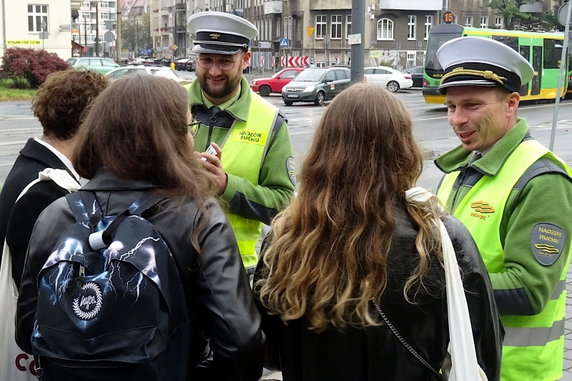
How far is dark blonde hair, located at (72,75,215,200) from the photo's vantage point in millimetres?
2377

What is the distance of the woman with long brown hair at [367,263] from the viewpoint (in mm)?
2320

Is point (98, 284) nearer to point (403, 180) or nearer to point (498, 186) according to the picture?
point (403, 180)

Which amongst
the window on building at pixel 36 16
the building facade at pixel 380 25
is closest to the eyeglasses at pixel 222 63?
the window on building at pixel 36 16

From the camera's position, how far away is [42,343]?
2227mm

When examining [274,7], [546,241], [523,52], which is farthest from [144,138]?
[274,7]

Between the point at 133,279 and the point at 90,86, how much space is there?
4.71 ft

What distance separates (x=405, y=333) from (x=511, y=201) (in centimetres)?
79

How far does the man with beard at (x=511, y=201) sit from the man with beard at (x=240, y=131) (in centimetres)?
97

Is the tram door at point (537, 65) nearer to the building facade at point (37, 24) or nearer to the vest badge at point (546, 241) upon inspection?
the building facade at point (37, 24)

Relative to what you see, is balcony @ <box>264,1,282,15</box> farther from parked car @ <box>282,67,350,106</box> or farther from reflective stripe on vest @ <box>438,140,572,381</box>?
reflective stripe on vest @ <box>438,140,572,381</box>

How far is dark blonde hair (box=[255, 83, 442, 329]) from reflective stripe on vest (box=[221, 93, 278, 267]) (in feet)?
4.75

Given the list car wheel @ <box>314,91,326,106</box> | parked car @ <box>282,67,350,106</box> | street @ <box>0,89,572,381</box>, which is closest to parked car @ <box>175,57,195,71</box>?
street @ <box>0,89,572,381</box>

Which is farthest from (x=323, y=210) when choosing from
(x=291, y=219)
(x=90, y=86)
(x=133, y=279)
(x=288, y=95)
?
(x=288, y=95)

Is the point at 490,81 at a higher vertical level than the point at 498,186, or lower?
higher
